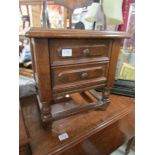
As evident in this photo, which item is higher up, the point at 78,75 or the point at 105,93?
the point at 78,75

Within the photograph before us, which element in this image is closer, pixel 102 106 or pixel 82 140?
pixel 82 140

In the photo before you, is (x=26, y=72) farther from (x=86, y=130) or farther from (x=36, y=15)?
(x=86, y=130)

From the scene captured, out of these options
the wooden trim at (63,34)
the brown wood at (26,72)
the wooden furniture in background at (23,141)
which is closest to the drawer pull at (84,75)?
the wooden trim at (63,34)

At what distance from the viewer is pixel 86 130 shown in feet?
2.26

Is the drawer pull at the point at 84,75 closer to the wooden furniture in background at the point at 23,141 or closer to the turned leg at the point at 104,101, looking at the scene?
the turned leg at the point at 104,101

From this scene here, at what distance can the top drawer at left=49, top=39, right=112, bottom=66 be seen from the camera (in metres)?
0.55

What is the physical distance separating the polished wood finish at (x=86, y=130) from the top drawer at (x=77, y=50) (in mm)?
335

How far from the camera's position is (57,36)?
51cm

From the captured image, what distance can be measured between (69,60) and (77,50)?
55 millimetres

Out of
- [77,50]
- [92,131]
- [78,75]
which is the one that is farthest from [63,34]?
[92,131]
